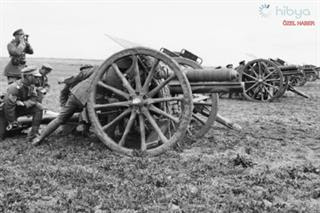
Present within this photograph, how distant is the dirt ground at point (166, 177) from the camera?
3.88 m

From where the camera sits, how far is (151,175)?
4.79 metres

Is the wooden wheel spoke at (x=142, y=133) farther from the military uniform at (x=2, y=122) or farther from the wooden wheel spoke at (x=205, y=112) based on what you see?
the military uniform at (x=2, y=122)

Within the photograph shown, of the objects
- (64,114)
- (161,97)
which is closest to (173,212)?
(161,97)

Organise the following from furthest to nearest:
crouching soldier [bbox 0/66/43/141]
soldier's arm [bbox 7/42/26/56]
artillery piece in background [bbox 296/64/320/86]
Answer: artillery piece in background [bbox 296/64/320/86], soldier's arm [bbox 7/42/26/56], crouching soldier [bbox 0/66/43/141]

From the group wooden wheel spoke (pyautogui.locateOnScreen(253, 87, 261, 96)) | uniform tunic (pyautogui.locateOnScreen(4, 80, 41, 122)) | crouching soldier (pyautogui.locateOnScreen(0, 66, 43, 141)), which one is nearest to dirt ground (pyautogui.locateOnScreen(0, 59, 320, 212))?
crouching soldier (pyautogui.locateOnScreen(0, 66, 43, 141))

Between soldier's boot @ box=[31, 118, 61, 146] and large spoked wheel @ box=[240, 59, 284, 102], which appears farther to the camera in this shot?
large spoked wheel @ box=[240, 59, 284, 102]

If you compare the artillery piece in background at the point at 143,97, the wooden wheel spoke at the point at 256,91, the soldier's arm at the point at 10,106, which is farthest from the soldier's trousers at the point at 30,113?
the wooden wheel spoke at the point at 256,91

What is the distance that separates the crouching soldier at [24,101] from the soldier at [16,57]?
2008mm

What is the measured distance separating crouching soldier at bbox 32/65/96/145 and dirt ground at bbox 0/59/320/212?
259 mm

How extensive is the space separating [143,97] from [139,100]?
0.32 ft

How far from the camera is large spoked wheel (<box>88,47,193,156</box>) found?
5562 mm

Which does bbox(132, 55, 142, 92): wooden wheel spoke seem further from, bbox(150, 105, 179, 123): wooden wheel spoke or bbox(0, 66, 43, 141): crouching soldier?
bbox(0, 66, 43, 141): crouching soldier

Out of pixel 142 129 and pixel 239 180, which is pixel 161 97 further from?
pixel 239 180

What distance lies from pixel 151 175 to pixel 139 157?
795 millimetres
